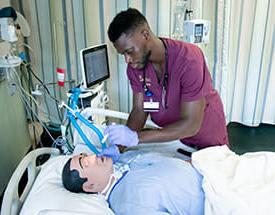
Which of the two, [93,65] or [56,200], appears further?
[93,65]

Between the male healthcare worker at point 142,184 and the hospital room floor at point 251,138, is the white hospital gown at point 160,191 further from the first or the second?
the hospital room floor at point 251,138

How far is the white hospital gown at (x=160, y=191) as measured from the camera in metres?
1.18

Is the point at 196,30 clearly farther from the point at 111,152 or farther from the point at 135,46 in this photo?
the point at 111,152

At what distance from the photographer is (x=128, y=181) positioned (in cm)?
129

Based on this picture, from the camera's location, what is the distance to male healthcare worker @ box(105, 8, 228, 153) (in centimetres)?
127

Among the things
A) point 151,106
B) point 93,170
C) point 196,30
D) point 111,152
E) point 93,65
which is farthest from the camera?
point 196,30

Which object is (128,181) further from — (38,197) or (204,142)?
(204,142)

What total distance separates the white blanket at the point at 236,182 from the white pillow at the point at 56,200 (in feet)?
1.37

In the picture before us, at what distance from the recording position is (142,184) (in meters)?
1.23

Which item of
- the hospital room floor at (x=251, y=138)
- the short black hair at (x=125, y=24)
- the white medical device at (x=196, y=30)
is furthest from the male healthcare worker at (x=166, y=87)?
the hospital room floor at (x=251, y=138)

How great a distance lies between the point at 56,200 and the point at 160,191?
41 cm

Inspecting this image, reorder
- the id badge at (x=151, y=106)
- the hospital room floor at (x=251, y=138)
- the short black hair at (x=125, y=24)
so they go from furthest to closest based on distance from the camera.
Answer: the hospital room floor at (x=251, y=138)
the id badge at (x=151, y=106)
the short black hair at (x=125, y=24)

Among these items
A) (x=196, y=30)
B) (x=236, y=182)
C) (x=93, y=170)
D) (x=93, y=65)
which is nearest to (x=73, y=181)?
(x=93, y=170)

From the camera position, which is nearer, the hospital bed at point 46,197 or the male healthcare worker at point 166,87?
the hospital bed at point 46,197
